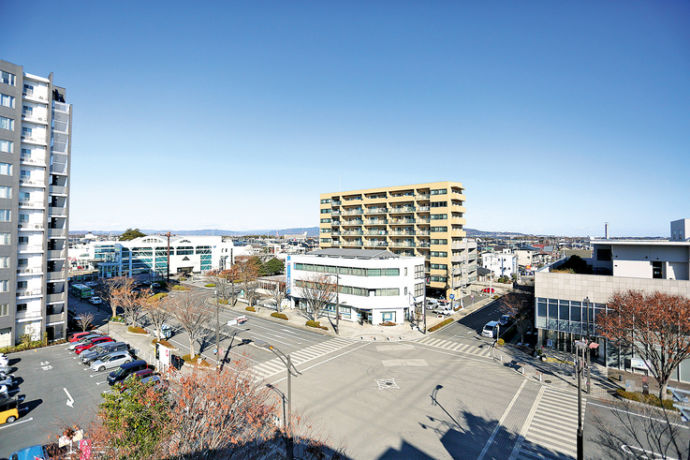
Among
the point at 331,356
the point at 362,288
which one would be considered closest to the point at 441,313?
the point at 362,288

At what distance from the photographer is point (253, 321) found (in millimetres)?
52375

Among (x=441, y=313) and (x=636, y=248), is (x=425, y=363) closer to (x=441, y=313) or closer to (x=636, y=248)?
(x=441, y=313)

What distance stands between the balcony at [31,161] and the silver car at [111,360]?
25.7m

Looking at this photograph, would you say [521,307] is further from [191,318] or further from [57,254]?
[57,254]

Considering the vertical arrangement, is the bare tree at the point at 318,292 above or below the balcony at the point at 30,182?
below

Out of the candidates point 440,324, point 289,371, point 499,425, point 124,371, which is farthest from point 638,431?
point 124,371

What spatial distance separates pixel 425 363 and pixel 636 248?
89.3 feet

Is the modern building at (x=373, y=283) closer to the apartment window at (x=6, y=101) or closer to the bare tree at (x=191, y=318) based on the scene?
the bare tree at (x=191, y=318)

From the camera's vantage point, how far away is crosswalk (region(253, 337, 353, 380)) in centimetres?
3275

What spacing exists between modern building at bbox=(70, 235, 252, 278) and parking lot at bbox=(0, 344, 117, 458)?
1949 inches

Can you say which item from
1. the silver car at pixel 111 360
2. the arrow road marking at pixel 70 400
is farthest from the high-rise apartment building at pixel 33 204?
the arrow road marking at pixel 70 400

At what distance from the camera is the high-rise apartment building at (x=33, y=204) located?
127 ft

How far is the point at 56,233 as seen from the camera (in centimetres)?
4334

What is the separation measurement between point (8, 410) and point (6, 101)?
115 feet
